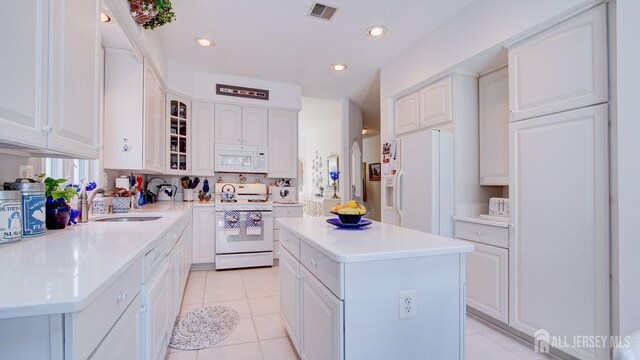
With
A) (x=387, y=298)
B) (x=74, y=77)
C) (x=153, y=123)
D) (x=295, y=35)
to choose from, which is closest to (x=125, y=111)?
(x=153, y=123)

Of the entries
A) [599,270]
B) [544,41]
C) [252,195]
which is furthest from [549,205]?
[252,195]

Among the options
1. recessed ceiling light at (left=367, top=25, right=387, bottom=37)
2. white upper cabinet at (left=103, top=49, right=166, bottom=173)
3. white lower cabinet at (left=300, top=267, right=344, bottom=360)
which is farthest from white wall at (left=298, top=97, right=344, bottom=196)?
white lower cabinet at (left=300, top=267, right=344, bottom=360)

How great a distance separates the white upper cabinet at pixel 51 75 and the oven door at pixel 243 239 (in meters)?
2.36

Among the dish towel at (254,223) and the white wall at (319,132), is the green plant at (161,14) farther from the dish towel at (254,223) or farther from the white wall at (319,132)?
the white wall at (319,132)

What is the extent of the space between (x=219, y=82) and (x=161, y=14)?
1899mm

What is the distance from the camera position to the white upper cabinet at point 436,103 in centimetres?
283

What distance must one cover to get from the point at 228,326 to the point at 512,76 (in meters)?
2.96

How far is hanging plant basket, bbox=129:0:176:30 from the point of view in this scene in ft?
7.02

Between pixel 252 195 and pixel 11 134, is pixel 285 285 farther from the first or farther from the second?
pixel 252 195

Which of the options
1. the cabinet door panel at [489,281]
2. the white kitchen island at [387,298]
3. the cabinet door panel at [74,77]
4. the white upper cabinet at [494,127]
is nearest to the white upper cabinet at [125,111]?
the cabinet door panel at [74,77]

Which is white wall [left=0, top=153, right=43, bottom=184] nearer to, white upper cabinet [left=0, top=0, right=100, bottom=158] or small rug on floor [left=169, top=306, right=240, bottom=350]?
white upper cabinet [left=0, top=0, right=100, bottom=158]

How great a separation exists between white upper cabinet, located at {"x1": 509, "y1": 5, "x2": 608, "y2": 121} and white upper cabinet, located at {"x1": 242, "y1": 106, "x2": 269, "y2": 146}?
126 inches

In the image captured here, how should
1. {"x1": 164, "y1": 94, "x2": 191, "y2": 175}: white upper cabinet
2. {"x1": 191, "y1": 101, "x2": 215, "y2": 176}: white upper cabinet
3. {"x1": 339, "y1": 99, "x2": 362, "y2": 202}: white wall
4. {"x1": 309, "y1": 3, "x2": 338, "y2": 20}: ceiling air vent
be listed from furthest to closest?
{"x1": 339, "y1": 99, "x2": 362, "y2": 202}: white wall < {"x1": 191, "y1": 101, "x2": 215, "y2": 176}: white upper cabinet < {"x1": 164, "y1": 94, "x2": 191, "y2": 175}: white upper cabinet < {"x1": 309, "y1": 3, "x2": 338, "y2": 20}: ceiling air vent

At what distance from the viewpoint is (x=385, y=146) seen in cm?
373
